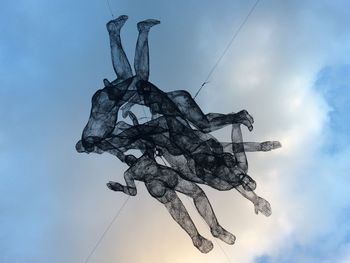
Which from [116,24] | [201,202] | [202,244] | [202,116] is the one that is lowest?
[202,244]

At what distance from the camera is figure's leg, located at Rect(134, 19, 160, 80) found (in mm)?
13930

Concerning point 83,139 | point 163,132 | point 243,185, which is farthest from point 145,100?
point 243,185

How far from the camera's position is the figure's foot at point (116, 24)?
566 inches

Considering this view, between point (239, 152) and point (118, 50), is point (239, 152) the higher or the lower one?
the lower one

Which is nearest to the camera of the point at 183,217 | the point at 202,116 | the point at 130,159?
the point at 202,116

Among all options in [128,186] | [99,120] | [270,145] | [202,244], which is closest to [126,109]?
[99,120]

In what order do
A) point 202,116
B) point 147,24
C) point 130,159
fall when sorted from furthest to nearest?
point 147,24 → point 130,159 → point 202,116

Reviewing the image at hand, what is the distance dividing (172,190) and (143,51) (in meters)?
3.77

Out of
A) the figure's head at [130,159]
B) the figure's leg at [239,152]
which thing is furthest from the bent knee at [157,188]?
the figure's leg at [239,152]

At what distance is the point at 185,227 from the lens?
14234mm

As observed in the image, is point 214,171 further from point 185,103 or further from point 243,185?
point 185,103

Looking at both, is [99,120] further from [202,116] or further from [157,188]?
[202,116]

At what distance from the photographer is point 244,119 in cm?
1397

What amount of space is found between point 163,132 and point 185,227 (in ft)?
8.85
